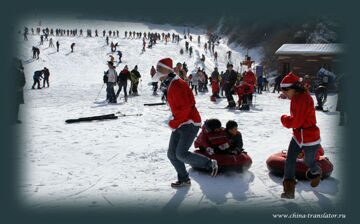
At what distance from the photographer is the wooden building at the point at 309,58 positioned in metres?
28.5

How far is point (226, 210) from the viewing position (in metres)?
4.67

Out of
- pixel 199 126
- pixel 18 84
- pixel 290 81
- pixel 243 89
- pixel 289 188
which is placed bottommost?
pixel 289 188

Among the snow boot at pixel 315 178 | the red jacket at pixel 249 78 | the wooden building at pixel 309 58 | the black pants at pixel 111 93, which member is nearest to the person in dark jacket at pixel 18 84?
the black pants at pixel 111 93

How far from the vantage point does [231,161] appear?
19.3 feet

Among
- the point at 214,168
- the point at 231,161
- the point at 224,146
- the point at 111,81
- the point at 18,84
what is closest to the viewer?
the point at 214,168

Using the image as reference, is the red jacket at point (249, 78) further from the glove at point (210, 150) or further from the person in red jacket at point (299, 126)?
the person in red jacket at point (299, 126)

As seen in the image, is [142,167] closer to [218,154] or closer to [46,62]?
[218,154]

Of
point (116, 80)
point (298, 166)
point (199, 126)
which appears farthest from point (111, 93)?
point (298, 166)

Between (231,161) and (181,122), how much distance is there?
1150 mm

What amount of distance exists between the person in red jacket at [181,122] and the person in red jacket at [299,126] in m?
1.00

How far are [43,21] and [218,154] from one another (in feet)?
216

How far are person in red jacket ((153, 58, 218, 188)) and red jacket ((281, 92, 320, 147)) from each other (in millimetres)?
1174

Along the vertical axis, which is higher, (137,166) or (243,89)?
(243,89)

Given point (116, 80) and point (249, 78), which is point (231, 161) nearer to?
point (249, 78)
